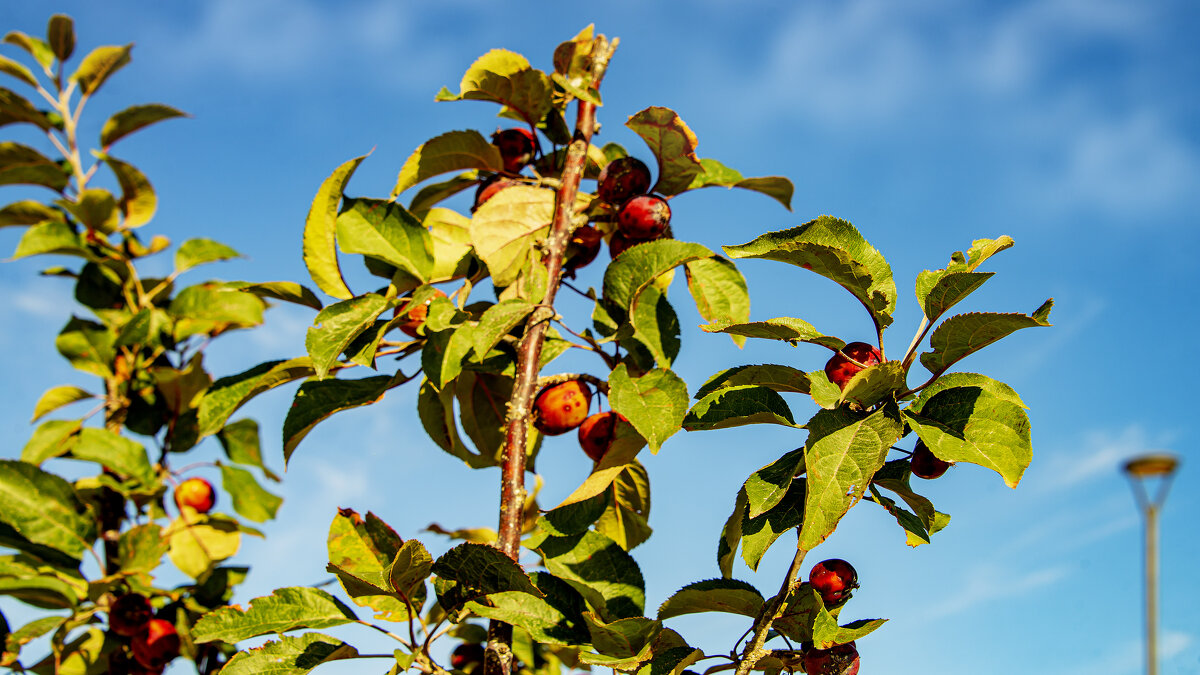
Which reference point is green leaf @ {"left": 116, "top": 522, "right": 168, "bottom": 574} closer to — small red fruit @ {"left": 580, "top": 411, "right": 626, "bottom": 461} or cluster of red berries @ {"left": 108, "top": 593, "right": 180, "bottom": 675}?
cluster of red berries @ {"left": 108, "top": 593, "right": 180, "bottom": 675}

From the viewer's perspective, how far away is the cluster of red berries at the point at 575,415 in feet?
5.13

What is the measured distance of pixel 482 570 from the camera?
1.29 m

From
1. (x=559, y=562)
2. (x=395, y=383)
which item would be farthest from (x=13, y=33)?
(x=559, y=562)

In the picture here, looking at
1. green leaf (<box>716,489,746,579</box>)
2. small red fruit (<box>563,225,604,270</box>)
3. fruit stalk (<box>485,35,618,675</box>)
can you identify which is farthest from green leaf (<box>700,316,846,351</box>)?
small red fruit (<box>563,225,604,270</box>)

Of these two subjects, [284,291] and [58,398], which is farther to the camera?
[58,398]

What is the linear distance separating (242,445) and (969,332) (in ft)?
8.28

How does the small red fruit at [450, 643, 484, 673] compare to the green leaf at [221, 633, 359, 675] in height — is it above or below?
above

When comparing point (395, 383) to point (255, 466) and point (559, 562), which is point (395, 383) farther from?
point (255, 466)

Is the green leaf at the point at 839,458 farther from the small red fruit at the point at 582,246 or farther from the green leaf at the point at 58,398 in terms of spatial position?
the green leaf at the point at 58,398

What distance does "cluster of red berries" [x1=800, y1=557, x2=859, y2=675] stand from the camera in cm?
111

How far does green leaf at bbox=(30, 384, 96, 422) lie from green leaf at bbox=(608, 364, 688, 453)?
100 inches

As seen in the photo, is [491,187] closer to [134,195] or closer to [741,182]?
[741,182]

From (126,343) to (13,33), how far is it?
1594 millimetres

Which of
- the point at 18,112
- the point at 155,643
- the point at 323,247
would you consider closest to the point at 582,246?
the point at 323,247
